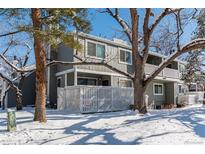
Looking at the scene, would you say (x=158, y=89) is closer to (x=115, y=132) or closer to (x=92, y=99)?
(x=92, y=99)

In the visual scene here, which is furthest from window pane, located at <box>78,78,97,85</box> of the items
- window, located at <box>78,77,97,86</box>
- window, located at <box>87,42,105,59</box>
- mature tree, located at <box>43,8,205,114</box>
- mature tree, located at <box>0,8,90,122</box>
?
mature tree, located at <box>0,8,90,122</box>

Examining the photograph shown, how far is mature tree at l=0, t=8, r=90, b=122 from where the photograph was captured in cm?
714

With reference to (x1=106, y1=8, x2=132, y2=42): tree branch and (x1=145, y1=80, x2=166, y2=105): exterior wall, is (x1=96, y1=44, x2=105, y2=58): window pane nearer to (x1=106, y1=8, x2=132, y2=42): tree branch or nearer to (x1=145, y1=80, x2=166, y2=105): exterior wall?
(x1=106, y1=8, x2=132, y2=42): tree branch

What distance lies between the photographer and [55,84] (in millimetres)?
17562

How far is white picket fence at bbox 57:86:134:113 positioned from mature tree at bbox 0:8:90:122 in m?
4.61

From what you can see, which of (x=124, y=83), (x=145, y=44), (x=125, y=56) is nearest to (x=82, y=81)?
(x=124, y=83)

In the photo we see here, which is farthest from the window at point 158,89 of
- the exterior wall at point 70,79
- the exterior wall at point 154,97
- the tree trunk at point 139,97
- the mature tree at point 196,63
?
the tree trunk at point 139,97

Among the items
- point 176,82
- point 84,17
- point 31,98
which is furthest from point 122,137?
point 176,82

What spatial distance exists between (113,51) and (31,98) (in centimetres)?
638

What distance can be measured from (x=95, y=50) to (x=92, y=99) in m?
3.69

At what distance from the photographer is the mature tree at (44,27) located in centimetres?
714

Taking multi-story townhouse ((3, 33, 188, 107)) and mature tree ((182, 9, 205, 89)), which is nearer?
multi-story townhouse ((3, 33, 188, 107))

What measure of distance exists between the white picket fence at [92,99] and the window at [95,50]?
254 cm

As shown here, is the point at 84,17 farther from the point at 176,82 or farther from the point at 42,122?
the point at 176,82
